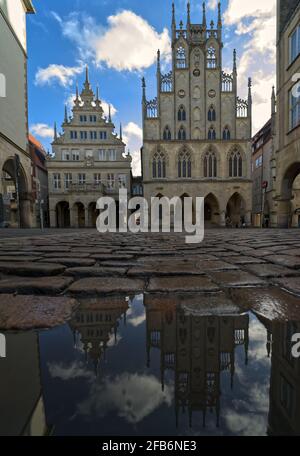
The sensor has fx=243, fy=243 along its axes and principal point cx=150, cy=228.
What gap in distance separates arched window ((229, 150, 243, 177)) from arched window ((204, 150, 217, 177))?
1696 millimetres

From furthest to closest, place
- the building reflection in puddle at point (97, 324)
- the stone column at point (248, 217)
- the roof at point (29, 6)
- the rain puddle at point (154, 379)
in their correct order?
the stone column at point (248, 217), the roof at point (29, 6), the building reflection in puddle at point (97, 324), the rain puddle at point (154, 379)

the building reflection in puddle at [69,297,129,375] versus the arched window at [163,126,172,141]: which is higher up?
the arched window at [163,126,172,141]

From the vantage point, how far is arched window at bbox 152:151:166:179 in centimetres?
2497

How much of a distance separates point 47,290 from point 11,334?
60 cm

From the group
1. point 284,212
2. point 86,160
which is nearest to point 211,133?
point 86,160

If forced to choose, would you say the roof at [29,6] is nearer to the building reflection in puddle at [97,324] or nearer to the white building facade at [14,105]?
the white building facade at [14,105]

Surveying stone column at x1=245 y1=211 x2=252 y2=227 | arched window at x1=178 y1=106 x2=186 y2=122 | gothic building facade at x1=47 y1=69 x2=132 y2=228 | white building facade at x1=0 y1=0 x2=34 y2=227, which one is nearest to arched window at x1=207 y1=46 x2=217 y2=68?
arched window at x1=178 y1=106 x2=186 y2=122

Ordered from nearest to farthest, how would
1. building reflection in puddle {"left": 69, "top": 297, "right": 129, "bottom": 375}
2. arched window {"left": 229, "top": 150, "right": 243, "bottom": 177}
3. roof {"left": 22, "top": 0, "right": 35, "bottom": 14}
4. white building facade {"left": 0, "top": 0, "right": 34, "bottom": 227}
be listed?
1. building reflection in puddle {"left": 69, "top": 297, "right": 129, "bottom": 375}
2. white building facade {"left": 0, "top": 0, "right": 34, "bottom": 227}
3. roof {"left": 22, "top": 0, "right": 35, "bottom": 14}
4. arched window {"left": 229, "top": 150, "right": 243, "bottom": 177}

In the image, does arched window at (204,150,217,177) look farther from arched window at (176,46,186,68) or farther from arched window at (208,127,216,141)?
arched window at (176,46,186,68)

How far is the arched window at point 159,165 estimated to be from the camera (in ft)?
81.9

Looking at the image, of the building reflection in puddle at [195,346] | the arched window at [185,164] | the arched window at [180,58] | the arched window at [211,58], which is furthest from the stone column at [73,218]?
the building reflection in puddle at [195,346]

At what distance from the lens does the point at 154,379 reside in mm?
677

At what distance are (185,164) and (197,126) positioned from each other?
3.97 meters

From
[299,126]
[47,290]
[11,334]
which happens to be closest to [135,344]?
[11,334]
